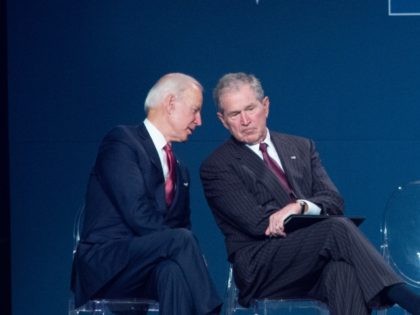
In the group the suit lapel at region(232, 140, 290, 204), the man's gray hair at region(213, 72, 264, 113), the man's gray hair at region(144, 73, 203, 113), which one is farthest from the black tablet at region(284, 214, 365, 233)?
the man's gray hair at region(144, 73, 203, 113)

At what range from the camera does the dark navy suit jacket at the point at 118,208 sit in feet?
14.5

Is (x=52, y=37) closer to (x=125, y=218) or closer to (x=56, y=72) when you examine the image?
(x=56, y=72)

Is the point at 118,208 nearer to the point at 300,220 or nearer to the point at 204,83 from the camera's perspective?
the point at 300,220

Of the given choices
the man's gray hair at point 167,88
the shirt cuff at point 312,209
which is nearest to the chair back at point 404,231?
the shirt cuff at point 312,209

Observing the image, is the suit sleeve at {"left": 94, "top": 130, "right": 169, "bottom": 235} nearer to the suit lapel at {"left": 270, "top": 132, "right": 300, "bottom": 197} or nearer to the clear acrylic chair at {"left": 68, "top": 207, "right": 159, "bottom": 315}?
the clear acrylic chair at {"left": 68, "top": 207, "right": 159, "bottom": 315}

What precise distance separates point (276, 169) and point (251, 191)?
19cm

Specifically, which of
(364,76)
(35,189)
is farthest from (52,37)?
(364,76)

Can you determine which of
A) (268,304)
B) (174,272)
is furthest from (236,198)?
(174,272)

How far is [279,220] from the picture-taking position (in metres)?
4.57

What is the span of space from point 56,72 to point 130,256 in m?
1.60

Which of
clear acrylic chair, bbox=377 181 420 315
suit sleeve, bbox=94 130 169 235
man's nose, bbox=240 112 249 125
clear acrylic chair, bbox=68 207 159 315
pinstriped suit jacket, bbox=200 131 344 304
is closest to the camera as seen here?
suit sleeve, bbox=94 130 169 235

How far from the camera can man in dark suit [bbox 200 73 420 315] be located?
4266mm

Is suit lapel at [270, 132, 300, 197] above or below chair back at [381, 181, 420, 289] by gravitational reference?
above

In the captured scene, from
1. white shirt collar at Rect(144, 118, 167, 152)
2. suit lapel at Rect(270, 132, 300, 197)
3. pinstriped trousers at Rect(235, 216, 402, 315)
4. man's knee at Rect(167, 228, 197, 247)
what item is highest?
white shirt collar at Rect(144, 118, 167, 152)
